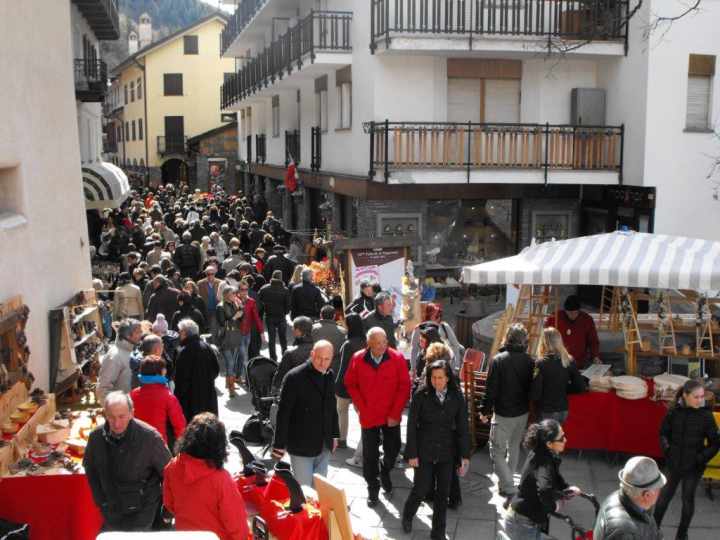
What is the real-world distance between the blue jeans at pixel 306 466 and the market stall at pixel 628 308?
3436mm

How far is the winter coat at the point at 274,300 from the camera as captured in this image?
46.4 feet

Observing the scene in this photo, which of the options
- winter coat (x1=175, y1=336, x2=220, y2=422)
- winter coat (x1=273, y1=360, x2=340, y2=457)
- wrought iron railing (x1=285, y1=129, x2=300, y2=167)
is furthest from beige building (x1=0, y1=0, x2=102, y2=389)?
wrought iron railing (x1=285, y1=129, x2=300, y2=167)

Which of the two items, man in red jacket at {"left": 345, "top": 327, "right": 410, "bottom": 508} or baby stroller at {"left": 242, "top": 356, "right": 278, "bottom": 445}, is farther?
baby stroller at {"left": 242, "top": 356, "right": 278, "bottom": 445}

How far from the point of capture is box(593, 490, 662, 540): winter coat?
5336 millimetres

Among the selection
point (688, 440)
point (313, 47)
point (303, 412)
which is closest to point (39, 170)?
point (303, 412)

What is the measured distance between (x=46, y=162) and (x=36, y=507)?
530 cm

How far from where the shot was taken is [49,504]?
7695 mm

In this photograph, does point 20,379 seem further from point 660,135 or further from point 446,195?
point 660,135

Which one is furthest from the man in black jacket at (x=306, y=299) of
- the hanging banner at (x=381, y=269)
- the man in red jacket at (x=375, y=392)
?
the man in red jacket at (x=375, y=392)

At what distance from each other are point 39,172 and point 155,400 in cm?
485

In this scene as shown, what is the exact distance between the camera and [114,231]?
2034 centimetres

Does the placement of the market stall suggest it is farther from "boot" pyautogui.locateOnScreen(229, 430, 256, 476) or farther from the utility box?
the utility box

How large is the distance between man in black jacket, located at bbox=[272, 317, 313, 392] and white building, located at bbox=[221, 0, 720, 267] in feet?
30.9

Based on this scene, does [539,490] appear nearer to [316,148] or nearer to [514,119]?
[514,119]
